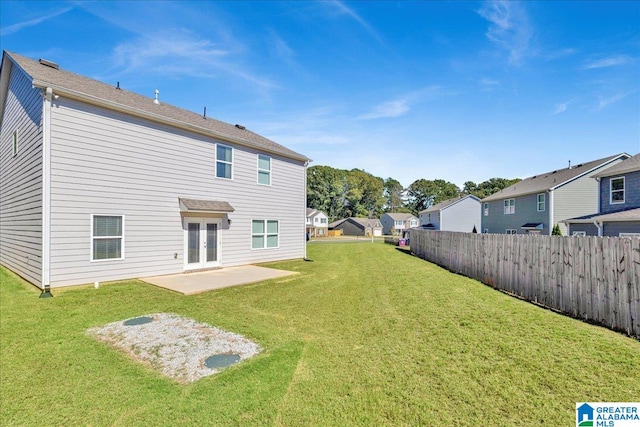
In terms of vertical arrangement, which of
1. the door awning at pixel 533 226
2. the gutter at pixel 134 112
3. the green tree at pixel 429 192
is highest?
the green tree at pixel 429 192

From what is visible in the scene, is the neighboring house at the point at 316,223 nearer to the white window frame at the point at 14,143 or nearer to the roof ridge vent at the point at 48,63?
the white window frame at the point at 14,143

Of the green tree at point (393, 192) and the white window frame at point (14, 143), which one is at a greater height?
the green tree at point (393, 192)

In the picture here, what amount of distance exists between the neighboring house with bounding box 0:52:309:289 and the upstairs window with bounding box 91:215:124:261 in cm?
3

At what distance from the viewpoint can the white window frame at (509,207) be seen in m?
24.6

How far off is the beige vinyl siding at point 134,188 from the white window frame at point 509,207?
888 inches

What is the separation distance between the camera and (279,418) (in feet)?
8.71

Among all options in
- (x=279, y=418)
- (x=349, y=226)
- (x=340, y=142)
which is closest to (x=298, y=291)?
(x=279, y=418)

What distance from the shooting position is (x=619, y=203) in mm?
14227

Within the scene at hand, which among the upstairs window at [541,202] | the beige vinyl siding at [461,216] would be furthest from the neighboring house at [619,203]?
the beige vinyl siding at [461,216]

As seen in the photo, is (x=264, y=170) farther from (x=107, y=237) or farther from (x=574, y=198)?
(x=574, y=198)

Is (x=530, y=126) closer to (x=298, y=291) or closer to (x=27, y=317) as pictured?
(x=298, y=291)

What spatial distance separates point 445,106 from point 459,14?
14.9 feet

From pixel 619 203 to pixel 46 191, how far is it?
22667mm

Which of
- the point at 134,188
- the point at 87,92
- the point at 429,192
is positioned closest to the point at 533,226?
the point at 134,188
